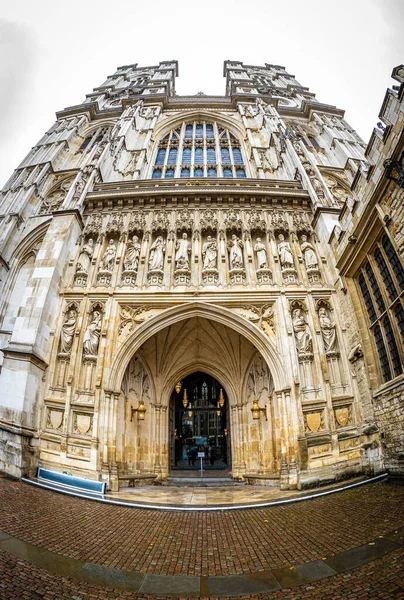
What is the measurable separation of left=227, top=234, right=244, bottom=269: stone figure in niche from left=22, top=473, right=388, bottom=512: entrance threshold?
726 centimetres

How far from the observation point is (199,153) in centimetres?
1964

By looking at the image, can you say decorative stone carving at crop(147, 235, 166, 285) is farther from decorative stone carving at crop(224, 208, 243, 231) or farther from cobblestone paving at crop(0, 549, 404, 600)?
cobblestone paving at crop(0, 549, 404, 600)

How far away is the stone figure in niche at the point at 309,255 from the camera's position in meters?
10.9

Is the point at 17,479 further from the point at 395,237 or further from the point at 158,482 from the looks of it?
the point at 395,237

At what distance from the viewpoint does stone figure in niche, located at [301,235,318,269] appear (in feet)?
35.7

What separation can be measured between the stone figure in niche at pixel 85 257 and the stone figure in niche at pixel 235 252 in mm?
5626

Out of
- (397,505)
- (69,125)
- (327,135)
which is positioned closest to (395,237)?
(397,505)

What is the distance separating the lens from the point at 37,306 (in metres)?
9.31

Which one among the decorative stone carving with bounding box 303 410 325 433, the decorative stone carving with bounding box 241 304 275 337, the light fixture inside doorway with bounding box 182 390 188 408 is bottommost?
the decorative stone carving with bounding box 303 410 325 433

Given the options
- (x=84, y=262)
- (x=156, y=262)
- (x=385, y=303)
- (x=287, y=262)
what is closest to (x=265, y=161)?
(x=287, y=262)

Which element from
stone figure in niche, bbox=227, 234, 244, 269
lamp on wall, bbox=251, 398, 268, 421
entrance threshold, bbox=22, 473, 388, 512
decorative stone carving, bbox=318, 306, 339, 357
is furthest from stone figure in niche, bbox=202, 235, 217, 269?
entrance threshold, bbox=22, 473, 388, 512

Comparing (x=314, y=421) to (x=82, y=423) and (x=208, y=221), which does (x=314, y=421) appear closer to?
(x=82, y=423)

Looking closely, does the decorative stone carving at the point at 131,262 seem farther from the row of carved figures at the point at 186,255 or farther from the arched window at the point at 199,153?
the arched window at the point at 199,153

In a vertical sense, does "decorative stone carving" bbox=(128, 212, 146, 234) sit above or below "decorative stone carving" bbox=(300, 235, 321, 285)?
above
